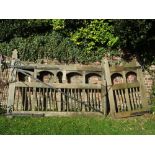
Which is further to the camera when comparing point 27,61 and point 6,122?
point 27,61

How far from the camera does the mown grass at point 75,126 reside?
796 centimetres

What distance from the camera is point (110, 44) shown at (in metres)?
9.71

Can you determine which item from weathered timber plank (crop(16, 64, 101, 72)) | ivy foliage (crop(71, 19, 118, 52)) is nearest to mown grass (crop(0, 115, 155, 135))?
weathered timber plank (crop(16, 64, 101, 72))

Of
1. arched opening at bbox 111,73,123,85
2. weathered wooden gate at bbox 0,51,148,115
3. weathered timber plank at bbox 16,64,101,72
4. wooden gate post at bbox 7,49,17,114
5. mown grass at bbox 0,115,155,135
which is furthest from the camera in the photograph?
arched opening at bbox 111,73,123,85

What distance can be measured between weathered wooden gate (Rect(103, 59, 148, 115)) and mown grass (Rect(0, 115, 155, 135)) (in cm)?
50

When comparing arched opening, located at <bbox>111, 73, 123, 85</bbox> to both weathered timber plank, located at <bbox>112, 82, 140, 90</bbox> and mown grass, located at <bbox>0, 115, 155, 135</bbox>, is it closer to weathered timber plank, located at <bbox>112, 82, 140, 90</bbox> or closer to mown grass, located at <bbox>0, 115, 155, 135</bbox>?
weathered timber plank, located at <bbox>112, 82, 140, 90</bbox>

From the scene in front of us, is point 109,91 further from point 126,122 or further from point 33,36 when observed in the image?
point 33,36

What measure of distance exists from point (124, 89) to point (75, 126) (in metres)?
1.93

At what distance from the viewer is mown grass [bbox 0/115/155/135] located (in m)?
7.96

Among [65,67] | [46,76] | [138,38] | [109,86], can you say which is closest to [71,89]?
[65,67]

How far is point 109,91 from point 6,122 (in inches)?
103

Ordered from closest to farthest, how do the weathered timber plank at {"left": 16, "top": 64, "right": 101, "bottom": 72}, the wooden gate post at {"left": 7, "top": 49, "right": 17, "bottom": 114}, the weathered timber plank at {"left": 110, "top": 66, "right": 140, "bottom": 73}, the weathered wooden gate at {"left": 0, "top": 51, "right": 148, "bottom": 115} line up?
the wooden gate post at {"left": 7, "top": 49, "right": 17, "bottom": 114} → the weathered wooden gate at {"left": 0, "top": 51, "right": 148, "bottom": 115} → the weathered timber plank at {"left": 16, "top": 64, "right": 101, "bottom": 72} → the weathered timber plank at {"left": 110, "top": 66, "right": 140, "bottom": 73}

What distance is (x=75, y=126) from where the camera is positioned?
8312 mm
